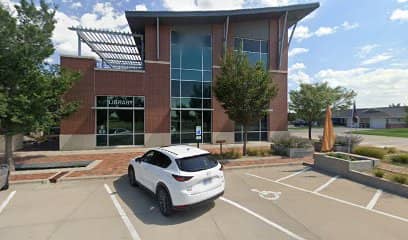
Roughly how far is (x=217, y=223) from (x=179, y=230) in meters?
0.91

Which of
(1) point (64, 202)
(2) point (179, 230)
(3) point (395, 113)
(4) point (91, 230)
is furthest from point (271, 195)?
(3) point (395, 113)

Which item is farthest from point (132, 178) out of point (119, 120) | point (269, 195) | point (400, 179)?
point (119, 120)

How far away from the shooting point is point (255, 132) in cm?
A: 2178

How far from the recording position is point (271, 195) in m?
7.66

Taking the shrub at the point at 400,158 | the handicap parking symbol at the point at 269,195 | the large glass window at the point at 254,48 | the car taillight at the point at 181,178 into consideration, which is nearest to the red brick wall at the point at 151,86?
the large glass window at the point at 254,48

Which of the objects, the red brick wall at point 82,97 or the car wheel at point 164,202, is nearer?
the car wheel at point 164,202

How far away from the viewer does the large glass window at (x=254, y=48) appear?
2148cm

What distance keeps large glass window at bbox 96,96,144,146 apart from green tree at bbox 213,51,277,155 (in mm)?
7787

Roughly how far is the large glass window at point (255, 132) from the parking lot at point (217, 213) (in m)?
12.2

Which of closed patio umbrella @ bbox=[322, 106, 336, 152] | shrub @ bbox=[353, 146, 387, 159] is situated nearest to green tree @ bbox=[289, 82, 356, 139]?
shrub @ bbox=[353, 146, 387, 159]

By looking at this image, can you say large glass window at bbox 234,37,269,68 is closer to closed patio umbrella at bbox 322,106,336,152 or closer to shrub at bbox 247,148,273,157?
shrub at bbox 247,148,273,157

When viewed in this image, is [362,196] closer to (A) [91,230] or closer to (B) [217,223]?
(B) [217,223]

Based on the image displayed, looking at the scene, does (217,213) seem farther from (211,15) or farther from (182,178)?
(211,15)

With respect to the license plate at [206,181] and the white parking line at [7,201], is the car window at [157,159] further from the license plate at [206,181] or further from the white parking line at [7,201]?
the white parking line at [7,201]
